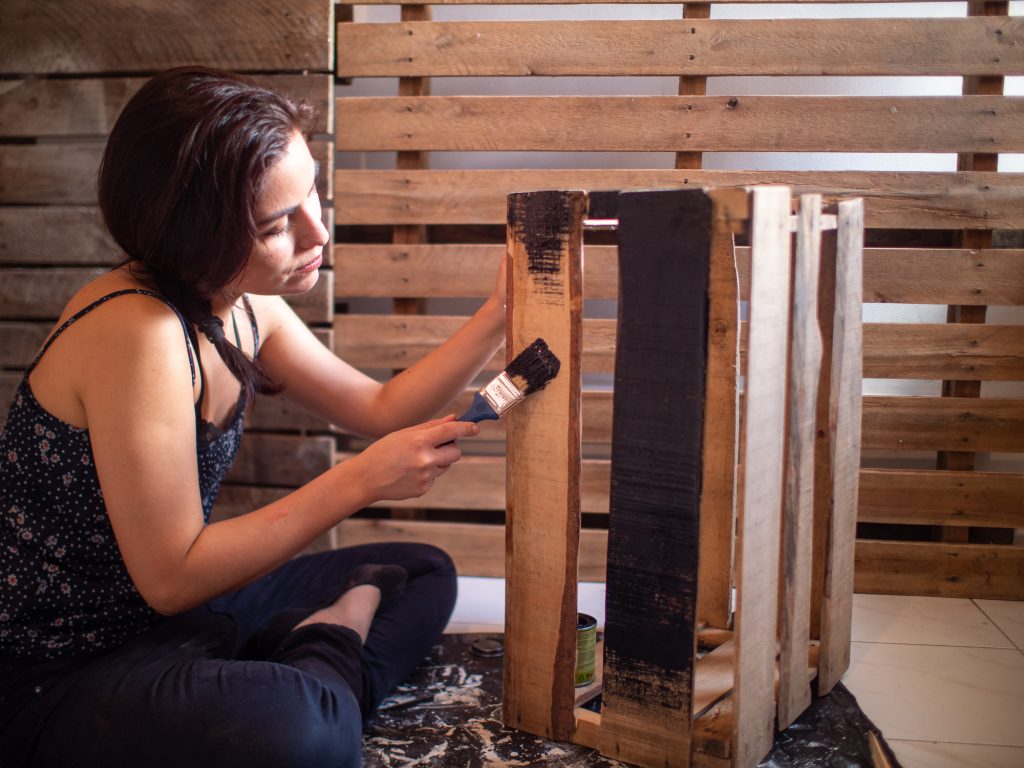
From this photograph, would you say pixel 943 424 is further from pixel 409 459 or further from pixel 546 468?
pixel 409 459

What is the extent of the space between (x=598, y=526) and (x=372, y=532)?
567 mm

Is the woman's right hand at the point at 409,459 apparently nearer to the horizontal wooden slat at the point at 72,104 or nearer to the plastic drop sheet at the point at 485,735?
the plastic drop sheet at the point at 485,735

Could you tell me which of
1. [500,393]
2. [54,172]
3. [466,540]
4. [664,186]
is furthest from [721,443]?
[54,172]

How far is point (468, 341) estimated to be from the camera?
1.69 metres

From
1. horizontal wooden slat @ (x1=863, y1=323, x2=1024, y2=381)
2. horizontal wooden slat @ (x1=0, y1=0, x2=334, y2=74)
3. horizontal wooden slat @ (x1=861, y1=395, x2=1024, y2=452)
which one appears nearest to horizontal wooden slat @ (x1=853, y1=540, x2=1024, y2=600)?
horizontal wooden slat @ (x1=861, y1=395, x2=1024, y2=452)

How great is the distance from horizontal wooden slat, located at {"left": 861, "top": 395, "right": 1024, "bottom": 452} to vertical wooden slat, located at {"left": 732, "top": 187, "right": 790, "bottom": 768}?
93 centimetres

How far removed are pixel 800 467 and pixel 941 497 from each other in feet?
3.14

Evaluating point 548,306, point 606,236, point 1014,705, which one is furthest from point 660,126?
point 1014,705

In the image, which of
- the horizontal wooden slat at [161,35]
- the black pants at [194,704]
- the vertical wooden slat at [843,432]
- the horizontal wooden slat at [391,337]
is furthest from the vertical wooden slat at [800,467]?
the horizontal wooden slat at [161,35]

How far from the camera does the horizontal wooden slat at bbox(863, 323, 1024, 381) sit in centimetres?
214

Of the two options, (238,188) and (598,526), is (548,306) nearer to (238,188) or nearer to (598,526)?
(238,188)

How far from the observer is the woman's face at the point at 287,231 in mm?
1396

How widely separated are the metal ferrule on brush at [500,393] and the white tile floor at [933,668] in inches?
31.7

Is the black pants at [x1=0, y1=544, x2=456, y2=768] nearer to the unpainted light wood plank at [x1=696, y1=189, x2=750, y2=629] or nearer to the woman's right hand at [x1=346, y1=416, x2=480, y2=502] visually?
the woman's right hand at [x1=346, y1=416, x2=480, y2=502]
